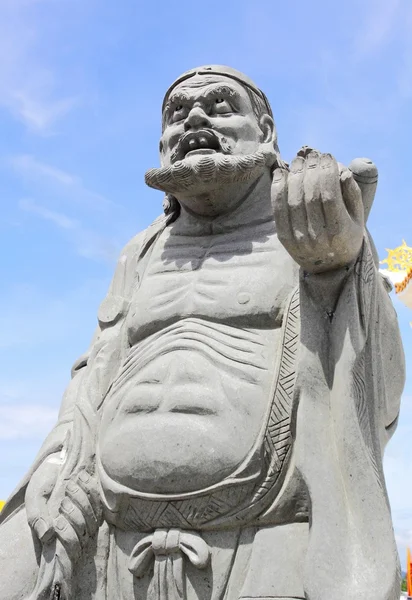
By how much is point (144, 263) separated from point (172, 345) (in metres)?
0.94

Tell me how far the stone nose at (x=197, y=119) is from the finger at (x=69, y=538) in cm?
236

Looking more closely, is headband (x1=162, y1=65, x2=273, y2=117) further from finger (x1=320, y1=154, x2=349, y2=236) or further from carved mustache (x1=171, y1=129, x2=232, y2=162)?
finger (x1=320, y1=154, x2=349, y2=236)

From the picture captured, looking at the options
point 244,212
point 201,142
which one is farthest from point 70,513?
point 201,142

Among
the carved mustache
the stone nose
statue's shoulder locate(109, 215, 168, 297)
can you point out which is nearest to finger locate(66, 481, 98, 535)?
statue's shoulder locate(109, 215, 168, 297)

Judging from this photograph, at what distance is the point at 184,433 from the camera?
3.43 metres

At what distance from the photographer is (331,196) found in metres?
3.03

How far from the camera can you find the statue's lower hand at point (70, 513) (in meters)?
3.59

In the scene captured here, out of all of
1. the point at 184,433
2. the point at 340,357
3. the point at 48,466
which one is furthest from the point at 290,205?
the point at 48,466

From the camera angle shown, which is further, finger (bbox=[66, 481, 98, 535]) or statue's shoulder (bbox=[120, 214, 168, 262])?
statue's shoulder (bbox=[120, 214, 168, 262])

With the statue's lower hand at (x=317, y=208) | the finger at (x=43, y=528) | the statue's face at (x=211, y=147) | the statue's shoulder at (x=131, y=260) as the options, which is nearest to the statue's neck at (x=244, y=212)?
the statue's face at (x=211, y=147)

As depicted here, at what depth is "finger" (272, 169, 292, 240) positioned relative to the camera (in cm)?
311

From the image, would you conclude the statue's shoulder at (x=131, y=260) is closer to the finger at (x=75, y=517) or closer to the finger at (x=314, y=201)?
the finger at (x=75, y=517)

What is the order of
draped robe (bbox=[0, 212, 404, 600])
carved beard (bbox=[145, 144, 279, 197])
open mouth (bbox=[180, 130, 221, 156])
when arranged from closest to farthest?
draped robe (bbox=[0, 212, 404, 600]) → carved beard (bbox=[145, 144, 279, 197]) → open mouth (bbox=[180, 130, 221, 156])

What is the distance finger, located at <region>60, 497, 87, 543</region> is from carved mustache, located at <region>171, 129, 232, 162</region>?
7.05 feet
